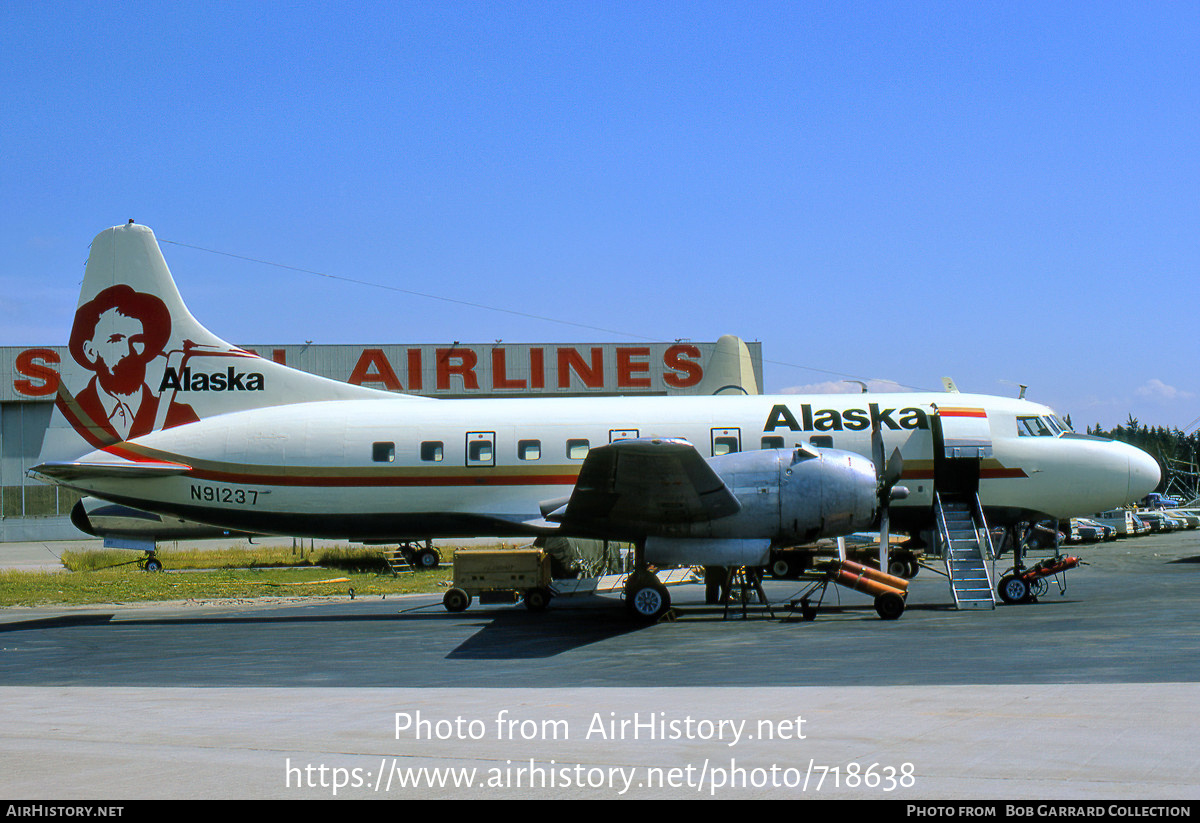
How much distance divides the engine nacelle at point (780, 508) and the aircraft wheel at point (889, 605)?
1372 millimetres

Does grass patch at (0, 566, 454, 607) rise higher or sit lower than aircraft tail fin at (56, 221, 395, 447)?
lower

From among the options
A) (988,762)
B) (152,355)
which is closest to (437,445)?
(152,355)

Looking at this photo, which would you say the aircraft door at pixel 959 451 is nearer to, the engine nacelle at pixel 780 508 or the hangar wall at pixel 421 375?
the engine nacelle at pixel 780 508

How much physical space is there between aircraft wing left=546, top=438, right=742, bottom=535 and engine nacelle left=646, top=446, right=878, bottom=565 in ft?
0.91

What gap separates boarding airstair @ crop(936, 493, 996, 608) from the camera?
17859mm

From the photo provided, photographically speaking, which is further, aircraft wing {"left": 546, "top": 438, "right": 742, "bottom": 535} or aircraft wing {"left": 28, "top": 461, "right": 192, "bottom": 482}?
aircraft wing {"left": 28, "top": 461, "right": 192, "bottom": 482}

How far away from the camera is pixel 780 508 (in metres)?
16.2

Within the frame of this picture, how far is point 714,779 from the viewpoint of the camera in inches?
239

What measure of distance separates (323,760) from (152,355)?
15.6 m

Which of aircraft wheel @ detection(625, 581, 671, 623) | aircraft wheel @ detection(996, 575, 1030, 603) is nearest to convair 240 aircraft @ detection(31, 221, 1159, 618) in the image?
aircraft wheel @ detection(996, 575, 1030, 603)

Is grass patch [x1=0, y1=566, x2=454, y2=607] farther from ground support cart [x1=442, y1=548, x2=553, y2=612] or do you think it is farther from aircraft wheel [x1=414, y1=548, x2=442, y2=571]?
ground support cart [x1=442, y1=548, x2=553, y2=612]

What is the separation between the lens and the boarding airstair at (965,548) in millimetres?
17859

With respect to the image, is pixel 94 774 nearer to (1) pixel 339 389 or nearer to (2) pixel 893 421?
(1) pixel 339 389

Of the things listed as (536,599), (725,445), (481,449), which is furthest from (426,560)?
(725,445)
